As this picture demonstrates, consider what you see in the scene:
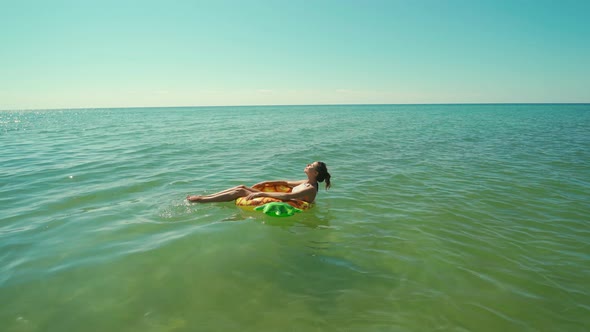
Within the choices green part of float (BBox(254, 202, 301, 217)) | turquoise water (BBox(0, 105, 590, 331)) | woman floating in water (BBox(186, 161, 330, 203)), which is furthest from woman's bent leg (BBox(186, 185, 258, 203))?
green part of float (BBox(254, 202, 301, 217))

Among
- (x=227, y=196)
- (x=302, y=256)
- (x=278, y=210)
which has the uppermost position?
(x=227, y=196)

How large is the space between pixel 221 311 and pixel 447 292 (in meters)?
3.24

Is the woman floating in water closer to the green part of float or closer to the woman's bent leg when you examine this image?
the woman's bent leg

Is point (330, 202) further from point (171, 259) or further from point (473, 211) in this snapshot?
point (171, 259)

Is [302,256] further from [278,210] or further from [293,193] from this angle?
[293,193]

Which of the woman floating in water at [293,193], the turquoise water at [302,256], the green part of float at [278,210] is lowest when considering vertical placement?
the turquoise water at [302,256]

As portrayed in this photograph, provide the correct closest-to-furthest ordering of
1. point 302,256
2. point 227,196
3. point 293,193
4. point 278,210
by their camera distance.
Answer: point 302,256 < point 278,210 < point 293,193 < point 227,196

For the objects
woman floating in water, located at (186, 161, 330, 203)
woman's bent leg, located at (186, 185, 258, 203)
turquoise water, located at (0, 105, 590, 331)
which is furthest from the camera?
woman's bent leg, located at (186, 185, 258, 203)

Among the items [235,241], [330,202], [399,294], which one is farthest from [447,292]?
[330,202]

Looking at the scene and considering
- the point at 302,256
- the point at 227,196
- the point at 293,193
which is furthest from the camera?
the point at 227,196

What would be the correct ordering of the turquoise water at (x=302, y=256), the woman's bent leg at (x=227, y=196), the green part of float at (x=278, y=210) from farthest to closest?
the woman's bent leg at (x=227, y=196)
the green part of float at (x=278, y=210)
the turquoise water at (x=302, y=256)

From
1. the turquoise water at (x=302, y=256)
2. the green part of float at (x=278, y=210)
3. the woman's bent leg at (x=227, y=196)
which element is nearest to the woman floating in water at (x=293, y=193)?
the woman's bent leg at (x=227, y=196)

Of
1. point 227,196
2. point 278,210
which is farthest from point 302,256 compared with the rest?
point 227,196

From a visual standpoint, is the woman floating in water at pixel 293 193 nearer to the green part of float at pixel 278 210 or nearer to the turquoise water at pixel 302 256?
the turquoise water at pixel 302 256
